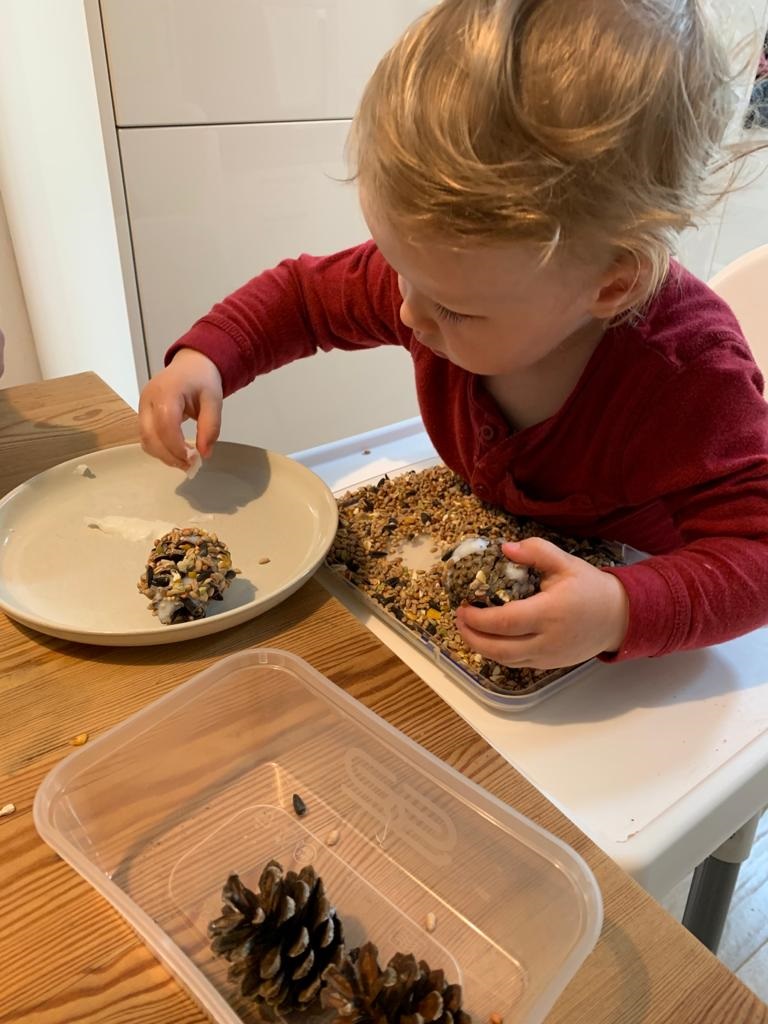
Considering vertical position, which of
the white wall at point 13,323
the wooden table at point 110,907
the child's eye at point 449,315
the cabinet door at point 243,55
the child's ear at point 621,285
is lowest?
the white wall at point 13,323

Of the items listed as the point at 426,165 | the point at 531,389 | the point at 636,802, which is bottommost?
the point at 636,802

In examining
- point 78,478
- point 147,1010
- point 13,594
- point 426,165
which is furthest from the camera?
point 78,478

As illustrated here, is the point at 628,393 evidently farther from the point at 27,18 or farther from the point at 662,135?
the point at 27,18

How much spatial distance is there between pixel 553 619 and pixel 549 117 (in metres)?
0.30

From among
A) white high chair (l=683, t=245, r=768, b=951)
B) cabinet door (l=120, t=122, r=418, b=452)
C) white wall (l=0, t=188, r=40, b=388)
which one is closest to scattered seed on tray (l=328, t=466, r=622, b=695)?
white high chair (l=683, t=245, r=768, b=951)

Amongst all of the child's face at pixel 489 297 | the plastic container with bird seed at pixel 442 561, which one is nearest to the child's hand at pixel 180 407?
the plastic container with bird seed at pixel 442 561

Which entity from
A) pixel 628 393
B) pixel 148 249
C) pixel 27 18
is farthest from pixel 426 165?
pixel 27 18

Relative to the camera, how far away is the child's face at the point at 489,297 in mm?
490

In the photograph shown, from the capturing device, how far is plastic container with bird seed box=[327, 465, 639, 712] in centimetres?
56

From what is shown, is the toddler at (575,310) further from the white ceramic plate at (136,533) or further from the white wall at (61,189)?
the white wall at (61,189)

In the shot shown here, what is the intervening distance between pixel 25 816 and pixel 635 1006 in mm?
333

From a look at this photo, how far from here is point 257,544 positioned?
685 mm

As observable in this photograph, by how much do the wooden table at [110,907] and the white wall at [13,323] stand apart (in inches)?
60.4

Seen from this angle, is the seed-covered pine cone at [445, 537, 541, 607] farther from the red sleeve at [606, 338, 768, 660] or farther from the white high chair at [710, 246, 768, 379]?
the white high chair at [710, 246, 768, 379]
